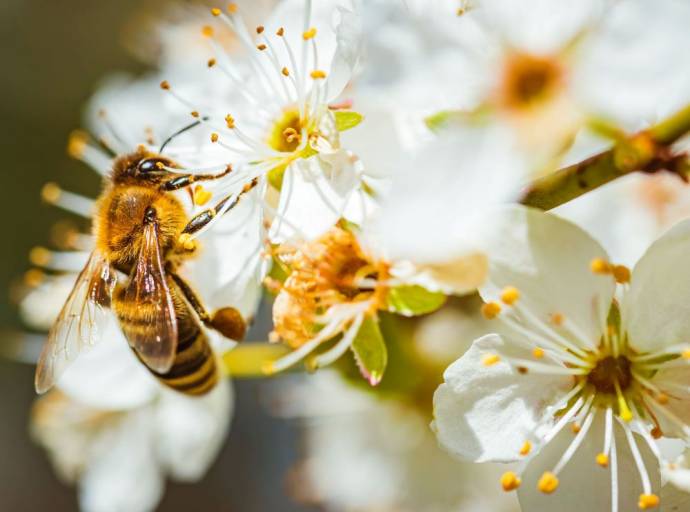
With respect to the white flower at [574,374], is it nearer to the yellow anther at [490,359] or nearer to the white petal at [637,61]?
the yellow anther at [490,359]

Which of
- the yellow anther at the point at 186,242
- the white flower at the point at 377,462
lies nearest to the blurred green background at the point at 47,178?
the white flower at the point at 377,462

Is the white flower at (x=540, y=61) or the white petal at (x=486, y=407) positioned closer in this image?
the white flower at (x=540, y=61)

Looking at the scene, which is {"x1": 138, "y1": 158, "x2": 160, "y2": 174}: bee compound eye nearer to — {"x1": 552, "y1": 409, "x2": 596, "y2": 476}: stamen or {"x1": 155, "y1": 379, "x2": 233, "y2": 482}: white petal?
{"x1": 155, "y1": 379, "x2": 233, "y2": 482}: white petal

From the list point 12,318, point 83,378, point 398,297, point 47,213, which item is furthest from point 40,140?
point 398,297

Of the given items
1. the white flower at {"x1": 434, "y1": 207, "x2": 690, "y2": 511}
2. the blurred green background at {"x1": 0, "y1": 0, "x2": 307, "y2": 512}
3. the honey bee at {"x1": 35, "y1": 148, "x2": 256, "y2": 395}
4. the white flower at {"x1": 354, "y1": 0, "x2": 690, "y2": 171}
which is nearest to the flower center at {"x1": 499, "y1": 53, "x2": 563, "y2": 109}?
the white flower at {"x1": 354, "y1": 0, "x2": 690, "y2": 171}

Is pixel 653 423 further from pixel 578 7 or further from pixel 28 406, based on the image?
pixel 28 406

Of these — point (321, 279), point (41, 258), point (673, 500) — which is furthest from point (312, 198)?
point (41, 258)
